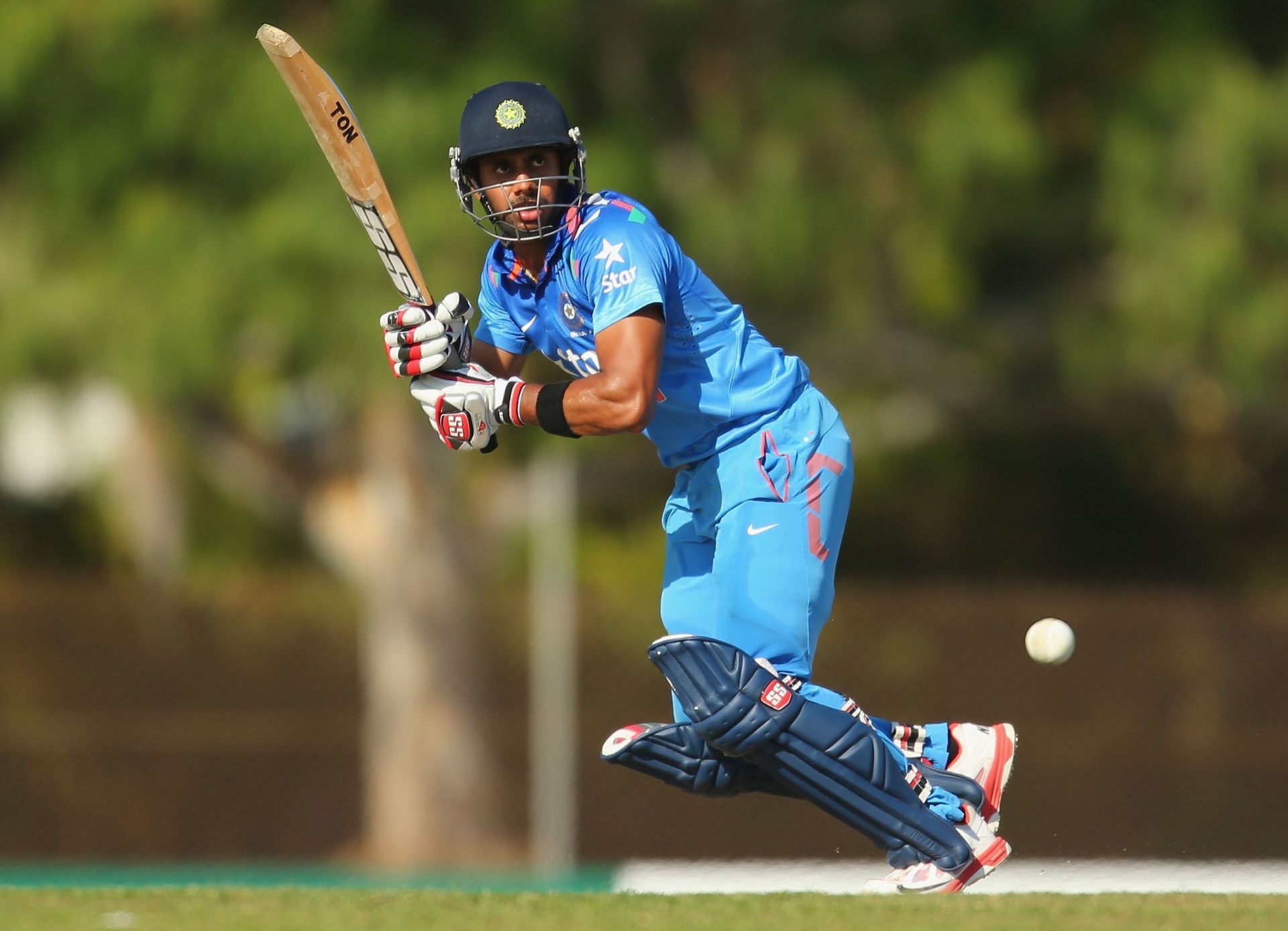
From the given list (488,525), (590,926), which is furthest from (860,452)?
(590,926)

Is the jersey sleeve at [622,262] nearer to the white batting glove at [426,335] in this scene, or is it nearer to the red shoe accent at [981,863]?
the white batting glove at [426,335]

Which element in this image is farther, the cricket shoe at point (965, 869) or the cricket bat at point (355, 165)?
the cricket bat at point (355, 165)

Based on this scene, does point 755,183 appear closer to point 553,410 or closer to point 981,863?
point 553,410

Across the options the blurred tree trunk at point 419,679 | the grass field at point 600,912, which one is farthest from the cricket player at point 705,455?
the blurred tree trunk at point 419,679

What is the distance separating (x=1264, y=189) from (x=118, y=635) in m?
7.33

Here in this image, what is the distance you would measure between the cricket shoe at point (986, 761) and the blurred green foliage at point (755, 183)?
5.28 meters

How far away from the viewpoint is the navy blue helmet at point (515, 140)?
4.56 metres

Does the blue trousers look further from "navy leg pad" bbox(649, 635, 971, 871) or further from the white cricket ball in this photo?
the white cricket ball

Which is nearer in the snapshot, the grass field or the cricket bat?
the grass field

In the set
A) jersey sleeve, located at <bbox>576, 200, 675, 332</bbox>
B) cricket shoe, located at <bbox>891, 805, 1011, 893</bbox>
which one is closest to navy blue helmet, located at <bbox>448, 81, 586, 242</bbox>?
jersey sleeve, located at <bbox>576, 200, 675, 332</bbox>

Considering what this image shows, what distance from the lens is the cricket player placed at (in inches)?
174

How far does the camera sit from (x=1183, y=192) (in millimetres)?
10688

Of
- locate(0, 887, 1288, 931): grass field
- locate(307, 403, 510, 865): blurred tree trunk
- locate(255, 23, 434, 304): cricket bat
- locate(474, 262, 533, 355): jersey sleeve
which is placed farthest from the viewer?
locate(307, 403, 510, 865): blurred tree trunk

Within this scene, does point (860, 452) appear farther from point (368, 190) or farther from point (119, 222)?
point (368, 190)
